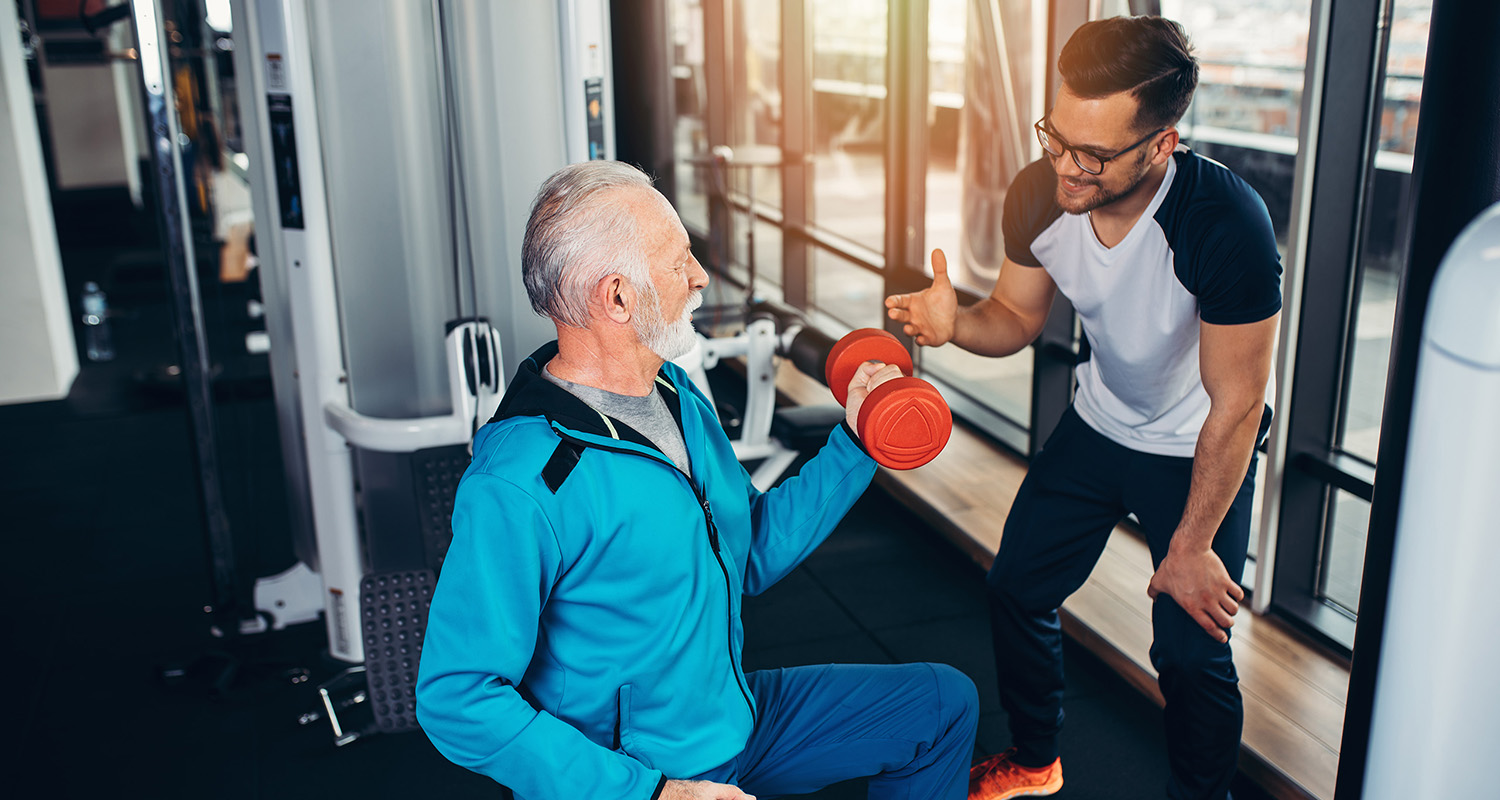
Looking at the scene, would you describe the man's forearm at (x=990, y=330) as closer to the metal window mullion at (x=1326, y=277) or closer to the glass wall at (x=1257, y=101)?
the metal window mullion at (x=1326, y=277)

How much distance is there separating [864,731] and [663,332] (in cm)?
64

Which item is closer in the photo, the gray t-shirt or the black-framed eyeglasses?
the gray t-shirt

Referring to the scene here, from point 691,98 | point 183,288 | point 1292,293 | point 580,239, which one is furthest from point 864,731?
point 691,98

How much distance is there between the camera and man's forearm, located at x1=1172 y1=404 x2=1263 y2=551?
1.74m

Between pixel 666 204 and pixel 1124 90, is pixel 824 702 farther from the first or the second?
pixel 1124 90

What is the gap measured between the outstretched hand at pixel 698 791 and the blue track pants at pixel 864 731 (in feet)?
0.72

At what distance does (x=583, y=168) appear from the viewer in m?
1.42

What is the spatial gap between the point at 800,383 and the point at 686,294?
11.2 ft

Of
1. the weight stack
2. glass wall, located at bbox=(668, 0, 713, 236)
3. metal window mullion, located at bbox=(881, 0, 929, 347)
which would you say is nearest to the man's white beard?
the weight stack

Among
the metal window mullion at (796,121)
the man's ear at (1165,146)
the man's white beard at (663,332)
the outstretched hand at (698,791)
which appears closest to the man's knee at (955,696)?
the outstretched hand at (698,791)

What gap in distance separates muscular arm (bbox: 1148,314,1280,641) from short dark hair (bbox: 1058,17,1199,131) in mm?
340

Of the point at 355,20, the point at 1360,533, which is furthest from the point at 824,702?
the point at 1360,533

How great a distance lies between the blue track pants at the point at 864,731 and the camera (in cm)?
161

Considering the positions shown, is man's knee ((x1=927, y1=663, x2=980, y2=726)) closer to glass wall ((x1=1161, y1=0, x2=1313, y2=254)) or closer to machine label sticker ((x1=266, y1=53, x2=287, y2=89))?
machine label sticker ((x1=266, y1=53, x2=287, y2=89))
